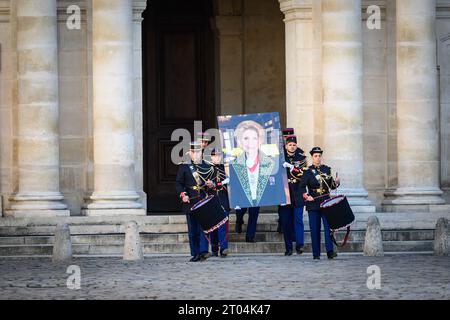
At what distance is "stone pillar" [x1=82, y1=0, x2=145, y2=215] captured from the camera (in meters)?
37.4

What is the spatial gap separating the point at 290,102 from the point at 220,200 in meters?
6.53

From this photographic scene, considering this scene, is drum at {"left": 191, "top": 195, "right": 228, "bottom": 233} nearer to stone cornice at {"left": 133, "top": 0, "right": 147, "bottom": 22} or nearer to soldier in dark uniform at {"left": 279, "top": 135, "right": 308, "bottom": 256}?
soldier in dark uniform at {"left": 279, "top": 135, "right": 308, "bottom": 256}

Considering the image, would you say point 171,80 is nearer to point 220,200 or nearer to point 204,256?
point 220,200

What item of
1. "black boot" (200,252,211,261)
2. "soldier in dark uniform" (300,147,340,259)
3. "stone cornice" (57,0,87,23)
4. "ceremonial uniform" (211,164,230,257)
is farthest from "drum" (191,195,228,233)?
"stone cornice" (57,0,87,23)

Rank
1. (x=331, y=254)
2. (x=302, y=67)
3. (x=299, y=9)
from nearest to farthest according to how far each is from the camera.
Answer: (x=331, y=254) < (x=299, y=9) < (x=302, y=67)

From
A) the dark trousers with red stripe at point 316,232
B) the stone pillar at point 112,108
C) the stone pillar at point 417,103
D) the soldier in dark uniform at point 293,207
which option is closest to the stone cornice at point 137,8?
the stone pillar at point 112,108

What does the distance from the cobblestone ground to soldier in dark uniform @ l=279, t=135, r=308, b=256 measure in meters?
0.53

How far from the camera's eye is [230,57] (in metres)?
44.8

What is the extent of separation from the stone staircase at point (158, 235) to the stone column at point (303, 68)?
9.57 ft

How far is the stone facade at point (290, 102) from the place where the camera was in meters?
37.5

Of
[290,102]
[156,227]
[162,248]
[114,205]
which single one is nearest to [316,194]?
[162,248]

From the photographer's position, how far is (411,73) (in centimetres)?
3881

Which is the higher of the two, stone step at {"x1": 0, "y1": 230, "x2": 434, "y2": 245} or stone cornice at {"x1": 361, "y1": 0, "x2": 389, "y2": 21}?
stone cornice at {"x1": 361, "y1": 0, "x2": 389, "y2": 21}
